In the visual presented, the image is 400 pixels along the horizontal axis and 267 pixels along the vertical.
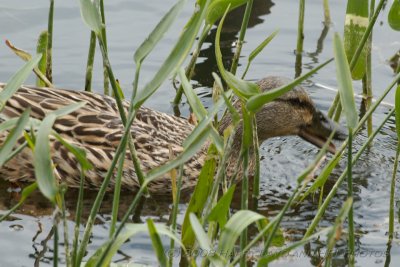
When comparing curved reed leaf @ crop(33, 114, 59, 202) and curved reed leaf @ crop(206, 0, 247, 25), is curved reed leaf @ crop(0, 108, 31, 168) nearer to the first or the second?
curved reed leaf @ crop(33, 114, 59, 202)

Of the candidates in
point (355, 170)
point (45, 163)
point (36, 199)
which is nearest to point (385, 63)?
point (355, 170)

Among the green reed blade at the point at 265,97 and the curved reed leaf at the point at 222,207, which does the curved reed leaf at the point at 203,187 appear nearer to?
the curved reed leaf at the point at 222,207

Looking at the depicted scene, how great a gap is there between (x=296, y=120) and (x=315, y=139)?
0.68ft

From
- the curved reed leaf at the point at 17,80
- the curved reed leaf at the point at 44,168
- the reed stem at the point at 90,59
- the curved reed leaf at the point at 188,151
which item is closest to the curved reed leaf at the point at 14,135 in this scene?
the curved reed leaf at the point at 44,168

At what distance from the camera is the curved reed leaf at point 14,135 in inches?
146

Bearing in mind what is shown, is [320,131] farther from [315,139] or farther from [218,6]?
[218,6]

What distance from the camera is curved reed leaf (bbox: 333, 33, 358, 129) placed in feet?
12.7

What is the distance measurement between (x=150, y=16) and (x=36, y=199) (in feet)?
10.6

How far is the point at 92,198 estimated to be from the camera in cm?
686

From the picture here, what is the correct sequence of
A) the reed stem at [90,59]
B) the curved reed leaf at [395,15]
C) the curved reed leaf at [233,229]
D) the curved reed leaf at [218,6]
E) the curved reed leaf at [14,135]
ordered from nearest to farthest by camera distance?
the curved reed leaf at [14,135] → the curved reed leaf at [233,229] → the curved reed leaf at [218,6] → the curved reed leaf at [395,15] → the reed stem at [90,59]

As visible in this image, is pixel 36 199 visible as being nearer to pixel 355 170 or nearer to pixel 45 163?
pixel 355 170

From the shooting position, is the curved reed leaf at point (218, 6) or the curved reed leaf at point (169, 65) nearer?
the curved reed leaf at point (169, 65)

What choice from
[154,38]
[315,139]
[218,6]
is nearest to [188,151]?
[154,38]

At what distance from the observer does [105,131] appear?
7.02 metres
